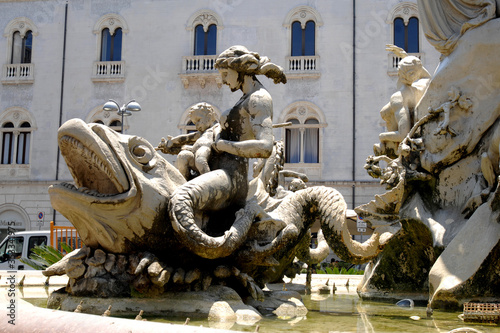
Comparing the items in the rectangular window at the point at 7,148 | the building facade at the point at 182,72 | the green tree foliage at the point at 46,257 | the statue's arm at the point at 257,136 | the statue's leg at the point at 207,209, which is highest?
the building facade at the point at 182,72

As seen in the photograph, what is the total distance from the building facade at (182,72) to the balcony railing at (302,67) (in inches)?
1.7

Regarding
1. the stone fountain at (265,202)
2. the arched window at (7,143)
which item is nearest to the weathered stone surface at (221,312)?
the stone fountain at (265,202)

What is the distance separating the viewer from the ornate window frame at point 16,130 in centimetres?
2966

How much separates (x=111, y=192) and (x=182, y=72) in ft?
82.2

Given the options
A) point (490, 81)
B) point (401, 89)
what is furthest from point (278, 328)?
point (401, 89)

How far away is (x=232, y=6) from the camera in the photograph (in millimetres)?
29188

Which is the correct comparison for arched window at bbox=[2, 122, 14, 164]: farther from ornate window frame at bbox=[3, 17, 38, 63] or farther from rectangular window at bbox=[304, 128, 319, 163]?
rectangular window at bbox=[304, 128, 319, 163]

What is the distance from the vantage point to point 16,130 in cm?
2998

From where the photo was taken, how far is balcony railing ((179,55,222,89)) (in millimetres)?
28531

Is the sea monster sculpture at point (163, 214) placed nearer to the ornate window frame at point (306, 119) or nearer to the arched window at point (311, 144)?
the ornate window frame at point (306, 119)

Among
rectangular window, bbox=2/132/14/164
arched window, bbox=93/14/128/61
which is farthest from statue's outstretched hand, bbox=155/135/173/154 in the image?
rectangular window, bbox=2/132/14/164

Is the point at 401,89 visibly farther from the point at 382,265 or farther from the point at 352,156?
the point at 352,156

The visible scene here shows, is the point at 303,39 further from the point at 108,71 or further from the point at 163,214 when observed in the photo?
the point at 163,214

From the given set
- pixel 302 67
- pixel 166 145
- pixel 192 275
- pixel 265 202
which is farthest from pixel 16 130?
pixel 192 275
